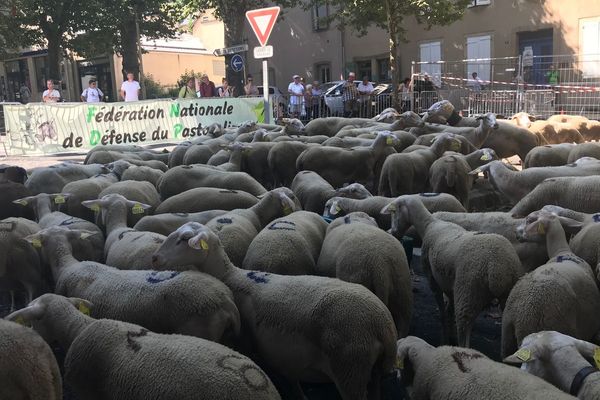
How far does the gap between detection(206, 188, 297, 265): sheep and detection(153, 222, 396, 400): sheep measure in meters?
0.81

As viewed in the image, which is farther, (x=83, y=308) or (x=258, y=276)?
(x=258, y=276)

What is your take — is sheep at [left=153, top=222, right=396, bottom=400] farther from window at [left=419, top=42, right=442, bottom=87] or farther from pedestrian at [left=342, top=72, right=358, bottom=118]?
window at [left=419, top=42, right=442, bottom=87]

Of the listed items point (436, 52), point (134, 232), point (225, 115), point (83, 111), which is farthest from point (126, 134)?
point (436, 52)

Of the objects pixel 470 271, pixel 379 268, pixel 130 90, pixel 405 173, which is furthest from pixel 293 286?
pixel 130 90

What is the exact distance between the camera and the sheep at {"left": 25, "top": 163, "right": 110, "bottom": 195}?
6.88 meters

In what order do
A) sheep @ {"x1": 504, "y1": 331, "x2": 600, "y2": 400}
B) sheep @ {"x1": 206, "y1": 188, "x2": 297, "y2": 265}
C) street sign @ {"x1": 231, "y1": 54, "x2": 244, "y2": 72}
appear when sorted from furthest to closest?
street sign @ {"x1": 231, "y1": 54, "x2": 244, "y2": 72}
sheep @ {"x1": 206, "y1": 188, "x2": 297, "y2": 265}
sheep @ {"x1": 504, "y1": 331, "x2": 600, "y2": 400}

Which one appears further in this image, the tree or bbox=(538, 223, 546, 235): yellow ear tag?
the tree

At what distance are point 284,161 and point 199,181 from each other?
1.46 meters

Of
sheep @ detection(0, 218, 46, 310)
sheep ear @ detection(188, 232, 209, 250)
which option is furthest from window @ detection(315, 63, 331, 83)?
sheep ear @ detection(188, 232, 209, 250)

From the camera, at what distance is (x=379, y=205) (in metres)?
5.74

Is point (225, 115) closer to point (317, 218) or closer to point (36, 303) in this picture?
point (317, 218)

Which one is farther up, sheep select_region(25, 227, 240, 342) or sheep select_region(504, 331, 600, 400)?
sheep select_region(25, 227, 240, 342)

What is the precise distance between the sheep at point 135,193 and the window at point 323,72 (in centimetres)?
2456

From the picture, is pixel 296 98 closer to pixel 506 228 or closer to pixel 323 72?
pixel 506 228
